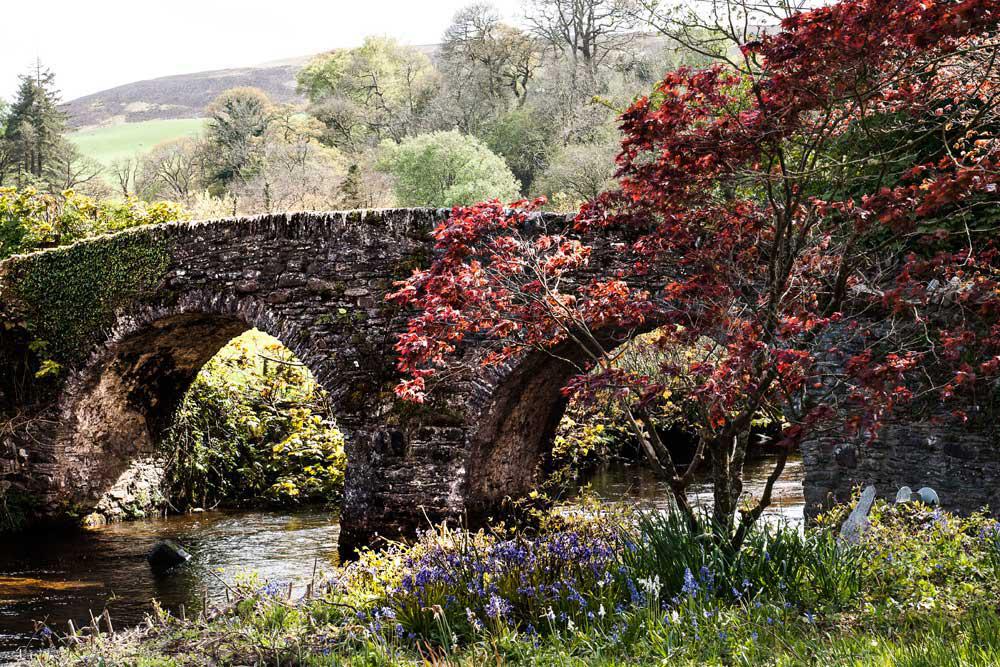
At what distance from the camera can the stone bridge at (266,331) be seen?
883 centimetres

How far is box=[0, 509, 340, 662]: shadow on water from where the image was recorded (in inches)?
315

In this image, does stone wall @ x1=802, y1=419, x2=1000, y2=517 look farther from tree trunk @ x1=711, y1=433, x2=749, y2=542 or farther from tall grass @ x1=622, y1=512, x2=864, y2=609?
tall grass @ x1=622, y1=512, x2=864, y2=609

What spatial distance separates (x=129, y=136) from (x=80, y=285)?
61.2 metres

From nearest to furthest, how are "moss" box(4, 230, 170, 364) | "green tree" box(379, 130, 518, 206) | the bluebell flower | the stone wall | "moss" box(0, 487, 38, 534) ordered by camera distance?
1. the bluebell flower
2. the stone wall
3. "moss" box(4, 230, 170, 364)
4. "moss" box(0, 487, 38, 534)
5. "green tree" box(379, 130, 518, 206)

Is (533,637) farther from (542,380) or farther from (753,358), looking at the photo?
(542,380)

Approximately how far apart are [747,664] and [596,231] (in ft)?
17.4

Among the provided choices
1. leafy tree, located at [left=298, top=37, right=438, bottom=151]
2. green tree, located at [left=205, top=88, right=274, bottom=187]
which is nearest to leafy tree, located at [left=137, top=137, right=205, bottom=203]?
green tree, located at [left=205, top=88, right=274, bottom=187]

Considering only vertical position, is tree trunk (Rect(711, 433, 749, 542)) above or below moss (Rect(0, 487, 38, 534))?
above

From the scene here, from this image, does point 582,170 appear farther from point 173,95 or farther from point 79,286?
point 173,95

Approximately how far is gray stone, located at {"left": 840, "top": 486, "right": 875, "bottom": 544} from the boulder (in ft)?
22.7

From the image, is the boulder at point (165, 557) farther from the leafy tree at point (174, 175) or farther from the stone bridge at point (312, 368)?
the leafy tree at point (174, 175)

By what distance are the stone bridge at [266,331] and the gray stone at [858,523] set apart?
12.3ft

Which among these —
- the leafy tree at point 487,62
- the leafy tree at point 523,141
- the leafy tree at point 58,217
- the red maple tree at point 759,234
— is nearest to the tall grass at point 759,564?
the red maple tree at point 759,234

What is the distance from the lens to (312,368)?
922 cm
